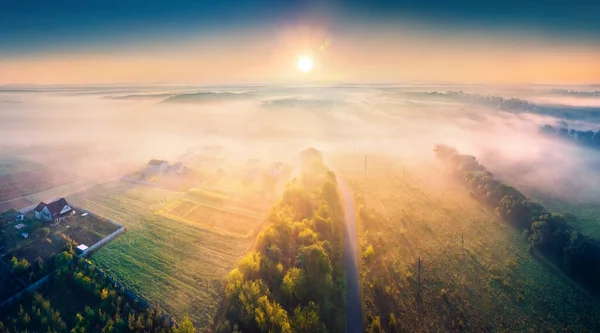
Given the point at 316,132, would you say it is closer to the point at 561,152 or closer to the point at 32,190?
the point at 561,152

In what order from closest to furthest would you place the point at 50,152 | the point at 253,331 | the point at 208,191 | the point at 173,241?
1. the point at 253,331
2. the point at 173,241
3. the point at 208,191
4. the point at 50,152

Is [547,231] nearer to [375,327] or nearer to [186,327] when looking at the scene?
[375,327]

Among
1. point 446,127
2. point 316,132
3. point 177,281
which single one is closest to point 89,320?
point 177,281

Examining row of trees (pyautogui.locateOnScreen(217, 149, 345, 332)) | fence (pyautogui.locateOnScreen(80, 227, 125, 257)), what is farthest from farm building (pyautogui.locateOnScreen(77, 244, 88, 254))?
row of trees (pyautogui.locateOnScreen(217, 149, 345, 332))

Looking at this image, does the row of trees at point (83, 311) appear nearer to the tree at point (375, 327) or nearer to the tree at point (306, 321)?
the tree at point (306, 321)

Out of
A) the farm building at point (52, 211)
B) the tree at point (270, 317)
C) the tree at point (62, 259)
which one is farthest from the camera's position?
the farm building at point (52, 211)

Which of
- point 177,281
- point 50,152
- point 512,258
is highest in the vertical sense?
point 50,152

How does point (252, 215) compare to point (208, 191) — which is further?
point (208, 191)

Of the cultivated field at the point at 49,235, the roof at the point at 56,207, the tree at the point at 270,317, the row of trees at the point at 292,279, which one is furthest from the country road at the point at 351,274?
the roof at the point at 56,207

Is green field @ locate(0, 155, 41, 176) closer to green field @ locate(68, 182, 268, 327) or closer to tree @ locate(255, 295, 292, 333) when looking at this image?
Result: green field @ locate(68, 182, 268, 327)
